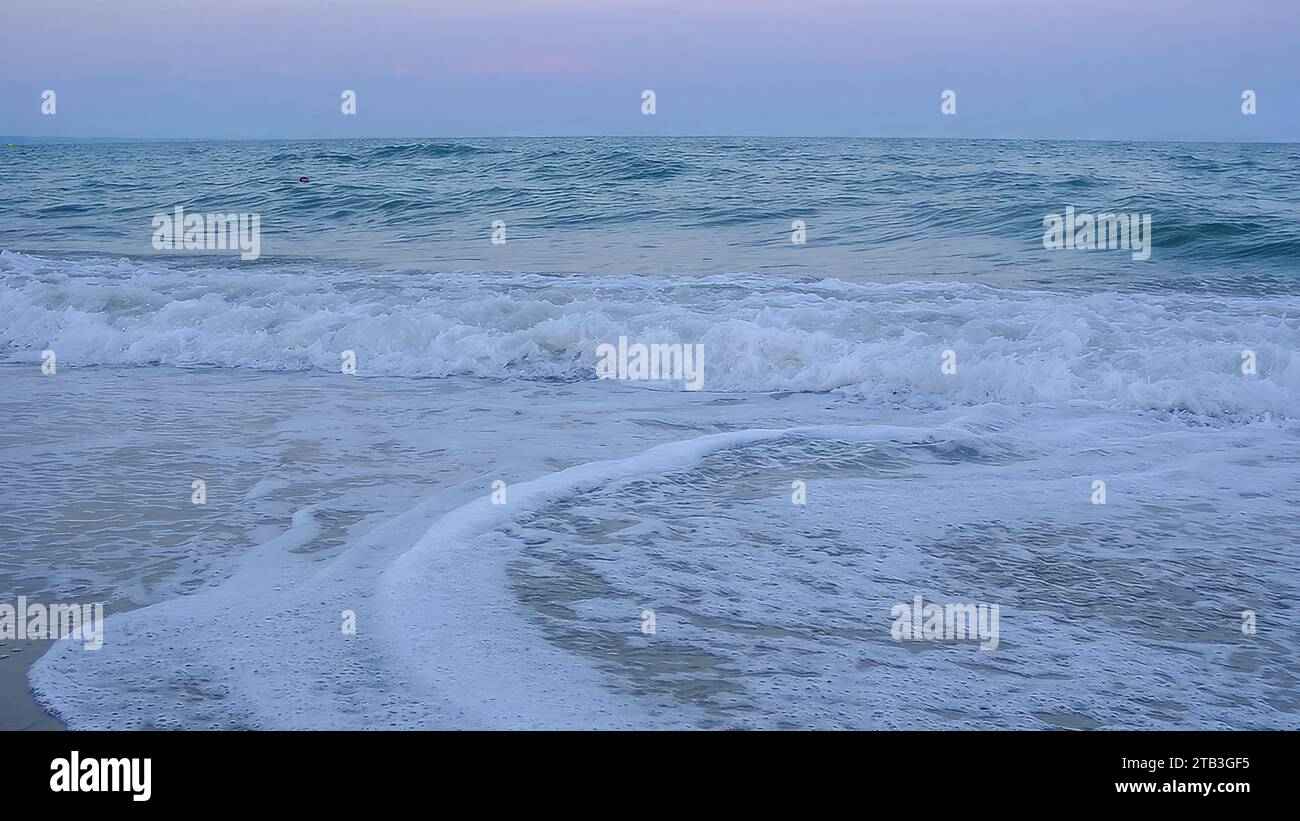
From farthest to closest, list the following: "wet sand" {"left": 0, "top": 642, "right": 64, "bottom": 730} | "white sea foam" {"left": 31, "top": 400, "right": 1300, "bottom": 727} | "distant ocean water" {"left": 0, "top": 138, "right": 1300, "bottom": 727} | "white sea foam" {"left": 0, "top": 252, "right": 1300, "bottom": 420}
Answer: "white sea foam" {"left": 0, "top": 252, "right": 1300, "bottom": 420}, "distant ocean water" {"left": 0, "top": 138, "right": 1300, "bottom": 727}, "white sea foam" {"left": 31, "top": 400, "right": 1300, "bottom": 727}, "wet sand" {"left": 0, "top": 642, "right": 64, "bottom": 730}

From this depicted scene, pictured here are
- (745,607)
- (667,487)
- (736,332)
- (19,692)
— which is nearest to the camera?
(19,692)

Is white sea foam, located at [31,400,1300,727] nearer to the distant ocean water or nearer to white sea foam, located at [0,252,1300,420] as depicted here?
the distant ocean water

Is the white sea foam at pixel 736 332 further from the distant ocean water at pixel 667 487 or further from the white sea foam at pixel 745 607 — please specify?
the white sea foam at pixel 745 607

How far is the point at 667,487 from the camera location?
5.00 m

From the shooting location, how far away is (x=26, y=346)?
9633mm

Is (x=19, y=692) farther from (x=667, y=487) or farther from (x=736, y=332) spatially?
(x=736, y=332)

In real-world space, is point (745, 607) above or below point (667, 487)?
below

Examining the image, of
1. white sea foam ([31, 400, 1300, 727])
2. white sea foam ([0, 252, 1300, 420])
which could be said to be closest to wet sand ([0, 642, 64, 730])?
white sea foam ([31, 400, 1300, 727])

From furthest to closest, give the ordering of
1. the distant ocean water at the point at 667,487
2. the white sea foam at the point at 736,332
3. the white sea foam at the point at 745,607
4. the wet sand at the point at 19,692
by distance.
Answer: the white sea foam at the point at 736,332 < the distant ocean water at the point at 667,487 < the white sea foam at the point at 745,607 < the wet sand at the point at 19,692

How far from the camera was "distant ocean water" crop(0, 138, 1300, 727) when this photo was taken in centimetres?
308

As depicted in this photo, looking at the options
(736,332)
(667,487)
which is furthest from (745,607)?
(736,332)

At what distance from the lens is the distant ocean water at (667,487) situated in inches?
121

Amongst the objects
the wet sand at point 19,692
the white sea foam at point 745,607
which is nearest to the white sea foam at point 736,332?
the white sea foam at point 745,607
